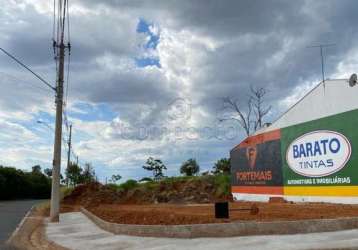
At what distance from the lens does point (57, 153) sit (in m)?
27.6

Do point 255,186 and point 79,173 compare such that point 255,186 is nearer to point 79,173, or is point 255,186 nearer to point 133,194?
point 133,194

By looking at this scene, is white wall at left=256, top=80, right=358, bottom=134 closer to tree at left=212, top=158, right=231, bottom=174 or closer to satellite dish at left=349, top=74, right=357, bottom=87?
satellite dish at left=349, top=74, right=357, bottom=87

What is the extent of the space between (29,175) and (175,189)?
2045 inches

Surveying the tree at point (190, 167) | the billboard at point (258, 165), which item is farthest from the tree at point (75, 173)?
the billboard at point (258, 165)

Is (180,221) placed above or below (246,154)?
below

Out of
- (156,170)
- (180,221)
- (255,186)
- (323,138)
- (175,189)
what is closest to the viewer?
(180,221)

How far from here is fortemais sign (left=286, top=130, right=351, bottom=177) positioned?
2762 cm

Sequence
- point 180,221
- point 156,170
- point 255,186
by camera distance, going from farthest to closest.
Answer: point 156,170
point 255,186
point 180,221

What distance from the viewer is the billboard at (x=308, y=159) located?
27.0 metres

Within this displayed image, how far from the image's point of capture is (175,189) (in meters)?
54.4

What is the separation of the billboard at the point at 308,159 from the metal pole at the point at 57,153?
1457cm

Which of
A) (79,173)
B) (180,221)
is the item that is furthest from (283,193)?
(79,173)

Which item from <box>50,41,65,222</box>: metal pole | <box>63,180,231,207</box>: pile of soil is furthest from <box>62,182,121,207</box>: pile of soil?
<box>50,41,65,222</box>: metal pole

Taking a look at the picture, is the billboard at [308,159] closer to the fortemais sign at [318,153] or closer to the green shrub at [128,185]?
the fortemais sign at [318,153]
